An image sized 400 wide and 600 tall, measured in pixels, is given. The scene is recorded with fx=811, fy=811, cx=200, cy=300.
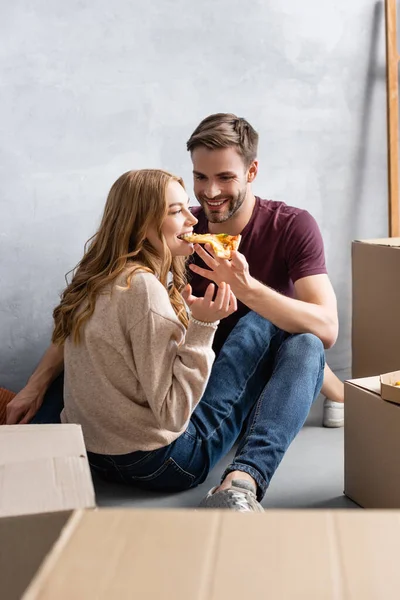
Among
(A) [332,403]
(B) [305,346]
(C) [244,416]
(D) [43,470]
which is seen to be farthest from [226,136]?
(D) [43,470]

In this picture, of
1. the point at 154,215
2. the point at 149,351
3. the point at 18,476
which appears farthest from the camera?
the point at 154,215

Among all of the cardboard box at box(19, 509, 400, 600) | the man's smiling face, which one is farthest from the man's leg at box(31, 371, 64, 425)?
the cardboard box at box(19, 509, 400, 600)

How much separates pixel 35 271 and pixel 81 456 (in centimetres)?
177

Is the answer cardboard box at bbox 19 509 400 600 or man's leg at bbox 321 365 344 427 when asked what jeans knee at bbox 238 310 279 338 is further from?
cardboard box at bbox 19 509 400 600

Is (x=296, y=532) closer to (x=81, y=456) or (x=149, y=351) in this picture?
(x=81, y=456)

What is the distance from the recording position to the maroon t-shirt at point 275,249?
215 centimetres

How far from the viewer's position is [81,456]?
71 cm

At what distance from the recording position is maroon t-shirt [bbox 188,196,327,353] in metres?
2.15

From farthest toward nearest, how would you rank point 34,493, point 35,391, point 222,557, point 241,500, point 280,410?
1. point 35,391
2. point 280,410
3. point 241,500
4. point 34,493
5. point 222,557

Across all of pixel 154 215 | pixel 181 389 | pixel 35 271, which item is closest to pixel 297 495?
pixel 181 389

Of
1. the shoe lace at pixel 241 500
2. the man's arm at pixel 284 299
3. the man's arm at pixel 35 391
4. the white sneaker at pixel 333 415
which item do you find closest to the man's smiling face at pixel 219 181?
the man's arm at pixel 284 299

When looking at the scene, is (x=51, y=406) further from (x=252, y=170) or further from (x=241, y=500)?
(x=252, y=170)

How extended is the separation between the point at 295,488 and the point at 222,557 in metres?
1.50

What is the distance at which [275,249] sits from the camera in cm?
219
